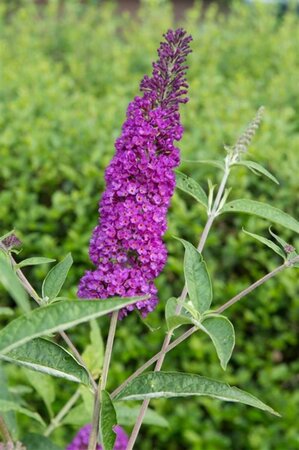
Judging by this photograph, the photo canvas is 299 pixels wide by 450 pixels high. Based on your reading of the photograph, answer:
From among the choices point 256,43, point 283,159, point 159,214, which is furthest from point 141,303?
point 256,43

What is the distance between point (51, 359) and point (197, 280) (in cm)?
26

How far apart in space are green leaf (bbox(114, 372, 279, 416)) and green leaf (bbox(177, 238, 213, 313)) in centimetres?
11

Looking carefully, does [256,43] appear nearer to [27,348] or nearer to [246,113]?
[246,113]

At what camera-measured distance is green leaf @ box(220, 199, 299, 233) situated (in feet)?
3.99

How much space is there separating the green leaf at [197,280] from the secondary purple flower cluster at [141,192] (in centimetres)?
4

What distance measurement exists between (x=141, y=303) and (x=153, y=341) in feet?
5.46

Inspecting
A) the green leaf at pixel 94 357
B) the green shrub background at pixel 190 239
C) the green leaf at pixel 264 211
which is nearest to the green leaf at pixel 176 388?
the green leaf at pixel 264 211

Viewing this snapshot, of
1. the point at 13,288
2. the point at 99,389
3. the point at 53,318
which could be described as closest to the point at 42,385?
the point at 99,389

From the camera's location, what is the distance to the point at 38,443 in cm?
143

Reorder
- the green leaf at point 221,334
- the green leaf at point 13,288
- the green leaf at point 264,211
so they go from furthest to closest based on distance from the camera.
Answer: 1. the green leaf at point 264,211
2. the green leaf at point 221,334
3. the green leaf at point 13,288

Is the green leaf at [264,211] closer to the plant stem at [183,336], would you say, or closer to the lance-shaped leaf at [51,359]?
the plant stem at [183,336]

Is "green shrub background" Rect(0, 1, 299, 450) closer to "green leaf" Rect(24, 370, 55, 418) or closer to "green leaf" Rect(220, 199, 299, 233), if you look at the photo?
"green leaf" Rect(24, 370, 55, 418)

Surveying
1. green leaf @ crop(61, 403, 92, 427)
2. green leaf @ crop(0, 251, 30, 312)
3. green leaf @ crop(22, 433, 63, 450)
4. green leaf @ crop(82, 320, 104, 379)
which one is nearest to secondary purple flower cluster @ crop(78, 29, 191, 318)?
green leaf @ crop(0, 251, 30, 312)

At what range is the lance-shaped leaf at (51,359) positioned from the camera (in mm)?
1032
